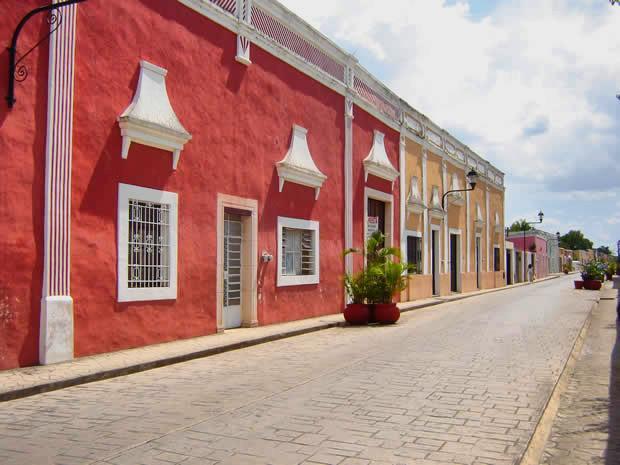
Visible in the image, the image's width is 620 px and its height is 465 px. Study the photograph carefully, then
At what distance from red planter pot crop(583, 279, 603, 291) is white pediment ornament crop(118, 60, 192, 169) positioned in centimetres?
2641

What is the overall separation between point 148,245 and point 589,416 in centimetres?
681

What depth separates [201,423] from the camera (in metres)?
5.17

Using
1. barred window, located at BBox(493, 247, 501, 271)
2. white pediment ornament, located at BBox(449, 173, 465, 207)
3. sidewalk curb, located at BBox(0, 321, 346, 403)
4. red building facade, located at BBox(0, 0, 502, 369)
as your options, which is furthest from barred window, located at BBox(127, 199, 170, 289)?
barred window, located at BBox(493, 247, 501, 271)

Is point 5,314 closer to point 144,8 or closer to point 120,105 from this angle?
point 120,105

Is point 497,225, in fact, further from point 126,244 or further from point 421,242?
point 126,244

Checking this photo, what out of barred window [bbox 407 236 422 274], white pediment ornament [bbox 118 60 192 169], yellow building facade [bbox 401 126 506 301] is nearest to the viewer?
white pediment ornament [bbox 118 60 192 169]

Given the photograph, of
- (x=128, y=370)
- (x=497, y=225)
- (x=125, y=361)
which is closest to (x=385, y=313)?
(x=125, y=361)

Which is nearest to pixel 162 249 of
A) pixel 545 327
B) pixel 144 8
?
pixel 144 8

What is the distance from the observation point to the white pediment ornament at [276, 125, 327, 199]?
13.4 metres

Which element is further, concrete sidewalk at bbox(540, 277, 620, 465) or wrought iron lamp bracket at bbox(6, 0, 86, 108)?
wrought iron lamp bracket at bbox(6, 0, 86, 108)

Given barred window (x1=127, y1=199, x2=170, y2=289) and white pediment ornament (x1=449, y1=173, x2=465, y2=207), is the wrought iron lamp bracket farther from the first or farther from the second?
white pediment ornament (x1=449, y1=173, x2=465, y2=207)

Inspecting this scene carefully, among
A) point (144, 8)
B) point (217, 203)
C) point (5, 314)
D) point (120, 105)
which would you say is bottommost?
point (5, 314)

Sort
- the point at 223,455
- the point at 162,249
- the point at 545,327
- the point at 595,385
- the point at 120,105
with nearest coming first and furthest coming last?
the point at 223,455
the point at 595,385
the point at 120,105
the point at 162,249
the point at 545,327

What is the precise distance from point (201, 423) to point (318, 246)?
10.1m
